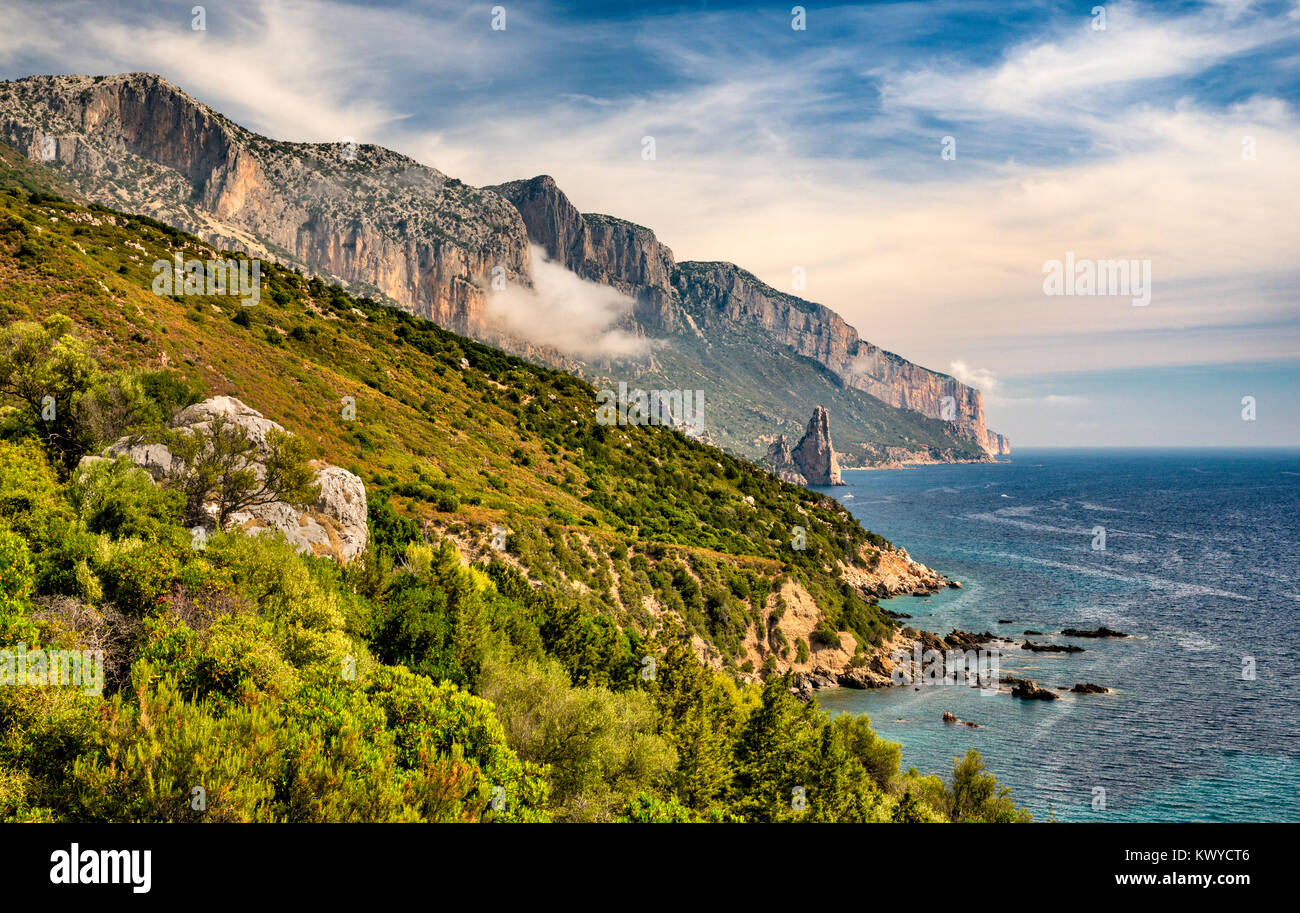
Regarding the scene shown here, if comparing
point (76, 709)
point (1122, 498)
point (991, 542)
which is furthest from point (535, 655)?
point (1122, 498)

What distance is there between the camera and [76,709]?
1205 cm

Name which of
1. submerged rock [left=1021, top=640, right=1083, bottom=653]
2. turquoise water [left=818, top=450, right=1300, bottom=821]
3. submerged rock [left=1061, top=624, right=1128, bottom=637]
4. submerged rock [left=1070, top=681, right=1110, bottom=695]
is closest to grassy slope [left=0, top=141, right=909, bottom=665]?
turquoise water [left=818, top=450, right=1300, bottom=821]

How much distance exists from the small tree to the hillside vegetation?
2120 mm

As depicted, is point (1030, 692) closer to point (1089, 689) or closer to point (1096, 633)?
point (1089, 689)

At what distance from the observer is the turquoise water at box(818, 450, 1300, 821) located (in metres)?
39.0

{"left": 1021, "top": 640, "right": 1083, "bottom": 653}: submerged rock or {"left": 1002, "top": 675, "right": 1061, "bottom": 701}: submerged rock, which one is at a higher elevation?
{"left": 1021, "top": 640, "right": 1083, "bottom": 653}: submerged rock

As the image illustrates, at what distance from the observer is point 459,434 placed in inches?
2318

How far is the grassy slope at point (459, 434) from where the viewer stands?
4147 cm

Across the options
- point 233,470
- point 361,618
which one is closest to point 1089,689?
Answer: point 361,618

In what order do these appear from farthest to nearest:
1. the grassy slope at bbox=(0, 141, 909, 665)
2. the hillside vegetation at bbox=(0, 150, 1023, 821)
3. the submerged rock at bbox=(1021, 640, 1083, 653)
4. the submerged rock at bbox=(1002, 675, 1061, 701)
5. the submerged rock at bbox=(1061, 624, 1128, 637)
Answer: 1. the submerged rock at bbox=(1061, 624, 1128, 637)
2. the submerged rock at bbox=(1021, 640, 1083, 653)
3. the submerged rock at bbox=(1002, 675, 1061, 701)
4. the grassy slope at bbox=(0, 141, 909, 665)
5. the hillside vegetation at bbox=(0, 150, 1023, 821)

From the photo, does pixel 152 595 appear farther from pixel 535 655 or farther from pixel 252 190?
pixel 252 190

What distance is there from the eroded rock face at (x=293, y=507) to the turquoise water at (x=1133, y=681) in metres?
36.5

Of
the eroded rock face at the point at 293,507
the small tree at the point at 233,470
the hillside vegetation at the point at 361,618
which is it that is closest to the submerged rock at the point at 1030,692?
the hillside vegetation at the point at 361,618

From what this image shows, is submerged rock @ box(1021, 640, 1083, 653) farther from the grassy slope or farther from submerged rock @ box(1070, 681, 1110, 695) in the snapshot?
the grassy slope
